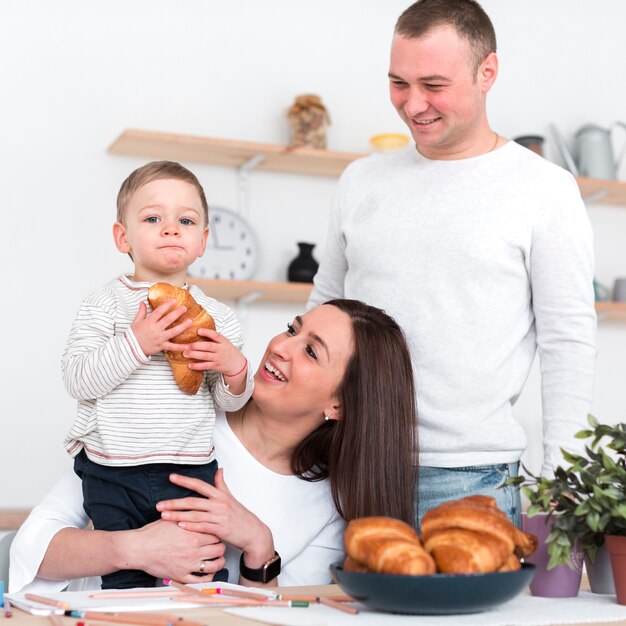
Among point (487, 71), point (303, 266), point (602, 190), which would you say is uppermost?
point (602, 190)

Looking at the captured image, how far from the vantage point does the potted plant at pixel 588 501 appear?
1312mm

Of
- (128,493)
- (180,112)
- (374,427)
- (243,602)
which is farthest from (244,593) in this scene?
(180,112)

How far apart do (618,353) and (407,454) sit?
8.41 feet

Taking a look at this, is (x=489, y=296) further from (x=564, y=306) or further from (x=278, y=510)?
(x=278, y=510)

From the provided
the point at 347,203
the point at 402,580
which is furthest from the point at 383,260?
the point at 402,580

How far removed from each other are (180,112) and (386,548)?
2.73m

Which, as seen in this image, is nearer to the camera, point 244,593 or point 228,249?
point 244,593

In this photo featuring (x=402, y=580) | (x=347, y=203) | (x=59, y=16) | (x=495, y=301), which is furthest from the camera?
(x=59, y=16)

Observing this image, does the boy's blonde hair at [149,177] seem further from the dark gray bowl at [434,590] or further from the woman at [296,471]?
the dark gray bowl at [434,590]

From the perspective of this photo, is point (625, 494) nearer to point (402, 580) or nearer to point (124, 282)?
point (402, 580)

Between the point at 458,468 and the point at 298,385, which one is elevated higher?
the point at 298,385

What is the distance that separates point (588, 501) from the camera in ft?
4.33

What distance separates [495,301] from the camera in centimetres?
198

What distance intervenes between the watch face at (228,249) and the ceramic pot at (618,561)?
92.1 inches
